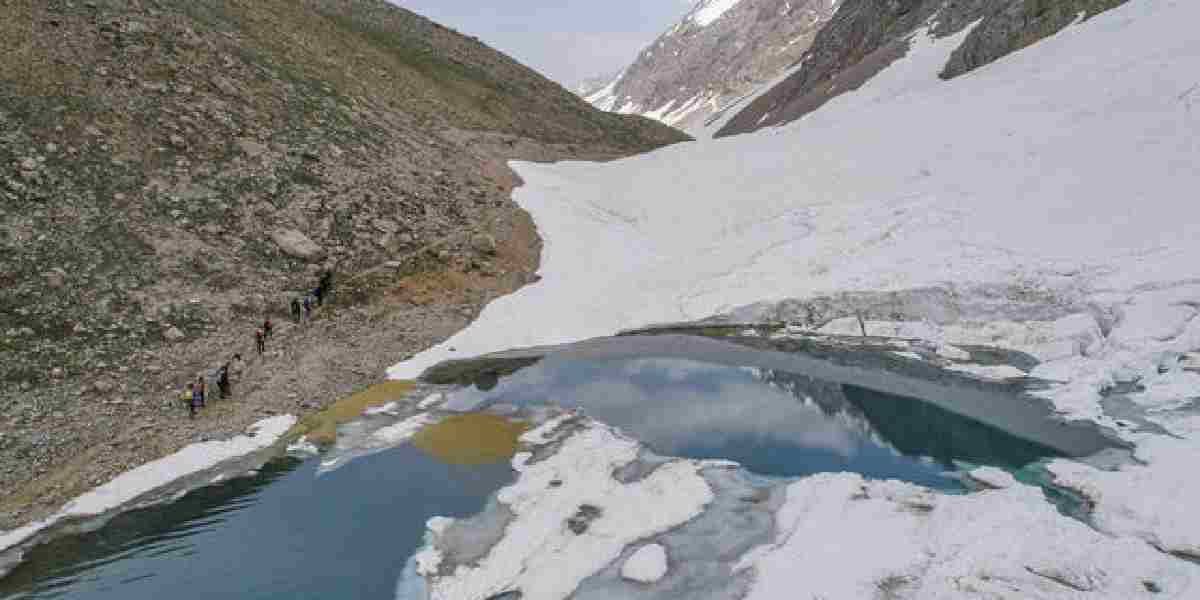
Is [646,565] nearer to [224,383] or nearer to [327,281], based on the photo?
[224,383]

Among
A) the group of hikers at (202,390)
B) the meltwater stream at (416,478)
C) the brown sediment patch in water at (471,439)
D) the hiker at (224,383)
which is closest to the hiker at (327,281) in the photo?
the group of hikers at (202,390)

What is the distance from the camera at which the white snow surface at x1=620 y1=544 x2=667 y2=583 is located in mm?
14641

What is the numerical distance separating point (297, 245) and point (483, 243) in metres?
8.89

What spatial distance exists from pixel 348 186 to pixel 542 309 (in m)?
13.9

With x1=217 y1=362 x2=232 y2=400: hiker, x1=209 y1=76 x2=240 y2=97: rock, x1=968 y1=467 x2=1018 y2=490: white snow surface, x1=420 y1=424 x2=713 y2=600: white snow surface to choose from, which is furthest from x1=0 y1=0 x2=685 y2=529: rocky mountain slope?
x1=968 y1=467 x2=1018 y2=490: white snow surface

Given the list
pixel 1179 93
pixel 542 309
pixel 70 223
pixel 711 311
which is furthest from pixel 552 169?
pixel 1179 93

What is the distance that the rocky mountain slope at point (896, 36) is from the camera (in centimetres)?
5391

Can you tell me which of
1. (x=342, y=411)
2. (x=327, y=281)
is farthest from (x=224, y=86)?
(x=342, y=411)

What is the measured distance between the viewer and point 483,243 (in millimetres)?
39750

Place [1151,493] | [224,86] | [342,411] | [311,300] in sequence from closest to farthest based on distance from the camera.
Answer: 1. [1151,493]
2. [342,411]
3. [311,300]
4. [224,86]

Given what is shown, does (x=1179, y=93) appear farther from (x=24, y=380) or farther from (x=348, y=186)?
(x=24, y=380)

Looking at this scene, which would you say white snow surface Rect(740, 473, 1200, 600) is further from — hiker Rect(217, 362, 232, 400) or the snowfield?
hiker Rect(217, 362, 232, 400)

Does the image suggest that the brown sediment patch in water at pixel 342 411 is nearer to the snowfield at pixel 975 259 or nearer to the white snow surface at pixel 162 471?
the white snow surface at pixel 162 471

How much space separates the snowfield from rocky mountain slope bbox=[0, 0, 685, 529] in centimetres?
394
